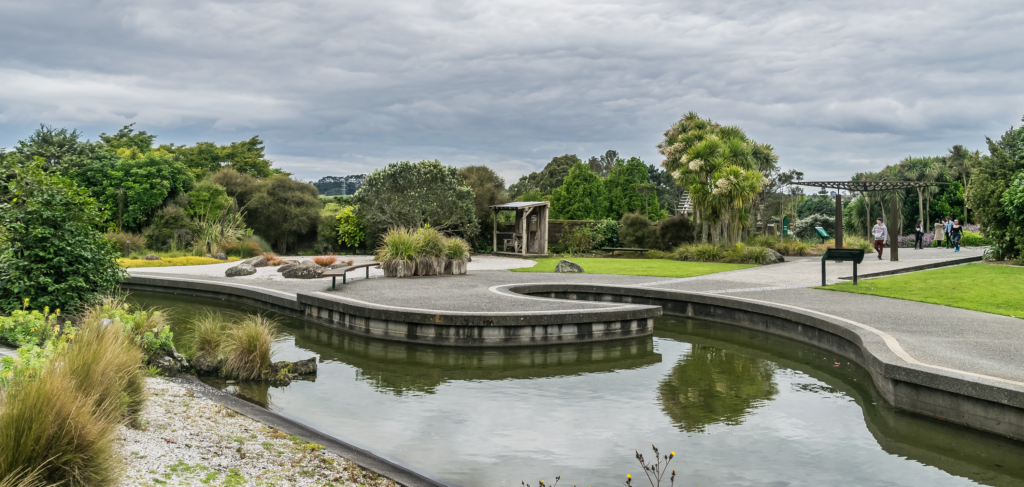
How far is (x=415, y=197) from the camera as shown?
25531 mm

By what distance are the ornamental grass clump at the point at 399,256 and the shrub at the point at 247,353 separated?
26.2 ft

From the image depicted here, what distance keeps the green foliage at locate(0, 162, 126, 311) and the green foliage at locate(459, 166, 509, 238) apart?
790 inches

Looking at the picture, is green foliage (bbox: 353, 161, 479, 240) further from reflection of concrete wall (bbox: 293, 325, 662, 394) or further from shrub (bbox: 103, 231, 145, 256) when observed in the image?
reflection of concrete wall (bbox: 293, 325, 662, 394)

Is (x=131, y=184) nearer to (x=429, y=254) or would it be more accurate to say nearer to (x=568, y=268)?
(x=429, y=254)

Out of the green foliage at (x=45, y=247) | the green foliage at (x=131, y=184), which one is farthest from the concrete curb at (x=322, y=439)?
the green foliage at (x=131, y=184)

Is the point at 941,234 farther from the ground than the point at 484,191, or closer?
closer

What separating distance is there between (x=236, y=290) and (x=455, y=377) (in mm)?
8351

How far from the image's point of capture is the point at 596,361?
865 cm

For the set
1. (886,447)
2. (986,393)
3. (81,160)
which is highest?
(81,160)

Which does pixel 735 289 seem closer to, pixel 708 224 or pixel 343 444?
pixel 343 444

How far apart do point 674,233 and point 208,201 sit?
19.8 metres

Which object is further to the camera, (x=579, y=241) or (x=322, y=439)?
(x=579, y=241)

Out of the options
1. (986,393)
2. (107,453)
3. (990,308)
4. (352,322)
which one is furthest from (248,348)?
(990,308)

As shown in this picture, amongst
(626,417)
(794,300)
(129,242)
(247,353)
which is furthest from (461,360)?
(129,242)
